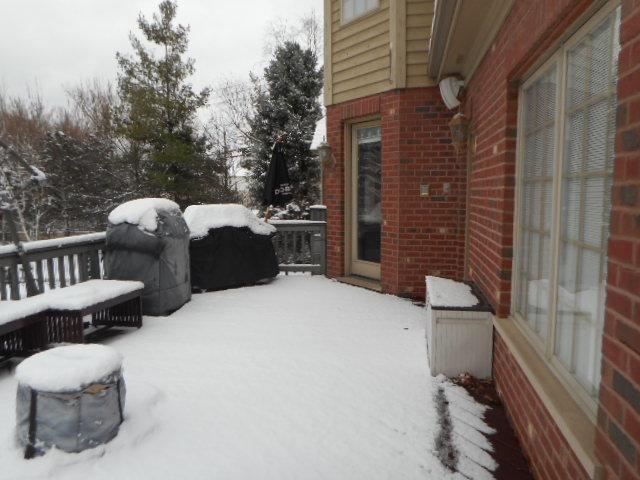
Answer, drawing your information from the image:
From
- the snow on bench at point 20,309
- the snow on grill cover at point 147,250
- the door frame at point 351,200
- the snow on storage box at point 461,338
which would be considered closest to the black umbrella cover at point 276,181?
the door frame at point 351,200

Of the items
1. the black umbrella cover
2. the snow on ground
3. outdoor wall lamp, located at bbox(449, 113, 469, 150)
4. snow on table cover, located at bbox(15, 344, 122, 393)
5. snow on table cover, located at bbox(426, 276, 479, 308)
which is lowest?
the snow on ground

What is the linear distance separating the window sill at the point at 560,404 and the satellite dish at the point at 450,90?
3.11 m

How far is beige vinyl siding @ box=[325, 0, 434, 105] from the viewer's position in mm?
5246

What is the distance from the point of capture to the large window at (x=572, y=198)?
1604mm

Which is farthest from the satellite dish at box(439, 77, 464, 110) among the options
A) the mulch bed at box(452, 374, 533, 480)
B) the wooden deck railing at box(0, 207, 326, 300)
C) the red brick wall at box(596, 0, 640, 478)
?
the red brick wall at box(596, 0, 640, 478)

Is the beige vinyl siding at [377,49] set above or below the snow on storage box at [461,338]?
above

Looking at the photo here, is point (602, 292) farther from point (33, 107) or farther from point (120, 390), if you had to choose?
point (33, 107)

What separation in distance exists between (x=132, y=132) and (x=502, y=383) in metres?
14.7

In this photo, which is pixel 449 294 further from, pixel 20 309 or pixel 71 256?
pixel 71 256

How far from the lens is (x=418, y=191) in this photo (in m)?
5.43

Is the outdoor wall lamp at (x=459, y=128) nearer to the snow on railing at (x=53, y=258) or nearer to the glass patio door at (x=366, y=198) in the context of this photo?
the glass patio door at (x=366, y=198)

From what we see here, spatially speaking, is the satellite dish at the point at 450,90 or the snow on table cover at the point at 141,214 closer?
the snow on table cover at the point at 141,214

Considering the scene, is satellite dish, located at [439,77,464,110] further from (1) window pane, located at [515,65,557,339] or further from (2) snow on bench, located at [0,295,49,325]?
(2) snow on bench, located at [0,295,49,325]

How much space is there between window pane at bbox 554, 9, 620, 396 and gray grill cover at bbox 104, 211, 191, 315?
150 inches
